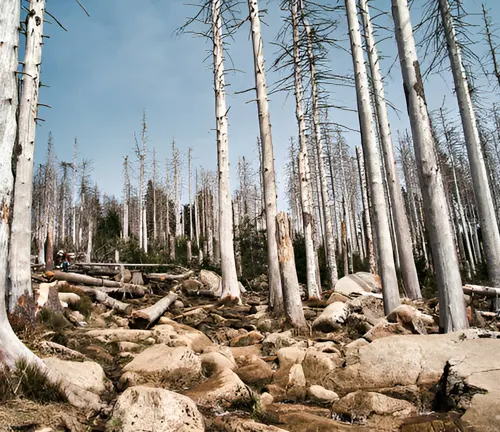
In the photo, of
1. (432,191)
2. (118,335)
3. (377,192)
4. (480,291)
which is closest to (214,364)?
(118,335)

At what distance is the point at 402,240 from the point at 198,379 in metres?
8.87

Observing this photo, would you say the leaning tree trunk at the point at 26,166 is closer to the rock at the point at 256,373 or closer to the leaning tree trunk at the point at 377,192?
the rock at the point at 256,373

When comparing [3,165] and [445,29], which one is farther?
[445,29]

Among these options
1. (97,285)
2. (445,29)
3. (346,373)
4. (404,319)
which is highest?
(445,29)

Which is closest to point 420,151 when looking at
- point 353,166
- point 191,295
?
point 191,295

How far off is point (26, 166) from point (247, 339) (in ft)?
17.9

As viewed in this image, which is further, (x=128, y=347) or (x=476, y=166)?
(x=476, y=166)

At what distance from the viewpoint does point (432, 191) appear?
540cm

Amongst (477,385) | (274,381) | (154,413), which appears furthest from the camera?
(274,381)

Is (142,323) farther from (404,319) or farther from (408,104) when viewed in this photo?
(408,104)

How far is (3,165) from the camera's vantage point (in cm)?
309

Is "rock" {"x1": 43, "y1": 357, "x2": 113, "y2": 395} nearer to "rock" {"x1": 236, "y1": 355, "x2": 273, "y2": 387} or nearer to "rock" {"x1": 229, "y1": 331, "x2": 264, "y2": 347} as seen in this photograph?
"rock" {"x1": 236, "y1": 355, "x2": 273, "y2": 387}

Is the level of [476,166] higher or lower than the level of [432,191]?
higher

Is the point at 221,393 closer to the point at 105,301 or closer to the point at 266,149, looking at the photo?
the point at 266,149
